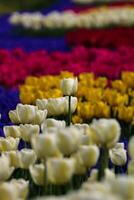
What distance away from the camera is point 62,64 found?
18.5ft

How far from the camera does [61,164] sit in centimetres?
156

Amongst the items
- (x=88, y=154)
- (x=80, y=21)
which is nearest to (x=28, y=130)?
(x=88, y=154)

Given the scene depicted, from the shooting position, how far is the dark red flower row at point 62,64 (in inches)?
198

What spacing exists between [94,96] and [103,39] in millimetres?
3778

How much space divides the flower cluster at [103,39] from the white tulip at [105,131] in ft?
18.5

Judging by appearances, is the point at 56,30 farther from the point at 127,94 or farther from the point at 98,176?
the point at 98,176

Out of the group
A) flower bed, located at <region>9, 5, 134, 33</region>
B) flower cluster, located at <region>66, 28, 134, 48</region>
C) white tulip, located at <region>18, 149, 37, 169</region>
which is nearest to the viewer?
white tulip, located at <region>18, 149, 37, 169</region>

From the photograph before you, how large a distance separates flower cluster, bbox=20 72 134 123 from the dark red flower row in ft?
1.95

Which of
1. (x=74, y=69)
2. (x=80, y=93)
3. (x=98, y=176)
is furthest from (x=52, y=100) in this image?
(x=74, y=69)

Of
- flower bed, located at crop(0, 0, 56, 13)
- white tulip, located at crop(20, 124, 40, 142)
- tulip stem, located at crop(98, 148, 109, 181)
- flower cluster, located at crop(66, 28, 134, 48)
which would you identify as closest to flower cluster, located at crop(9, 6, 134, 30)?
flower cluster, located at crop(66, 28, 134, 48)

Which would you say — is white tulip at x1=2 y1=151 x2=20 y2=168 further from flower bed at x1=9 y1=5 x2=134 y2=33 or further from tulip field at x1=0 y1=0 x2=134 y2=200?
flower bed at x1=9 y1=5 x2=134 y2=33

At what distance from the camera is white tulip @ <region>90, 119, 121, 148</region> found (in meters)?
1.65

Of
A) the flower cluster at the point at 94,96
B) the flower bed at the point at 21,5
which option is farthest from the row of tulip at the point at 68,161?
the flower bed at the point at 21,5

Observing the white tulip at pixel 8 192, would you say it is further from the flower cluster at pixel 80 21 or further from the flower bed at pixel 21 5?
the flower bed at pixel 21 5
